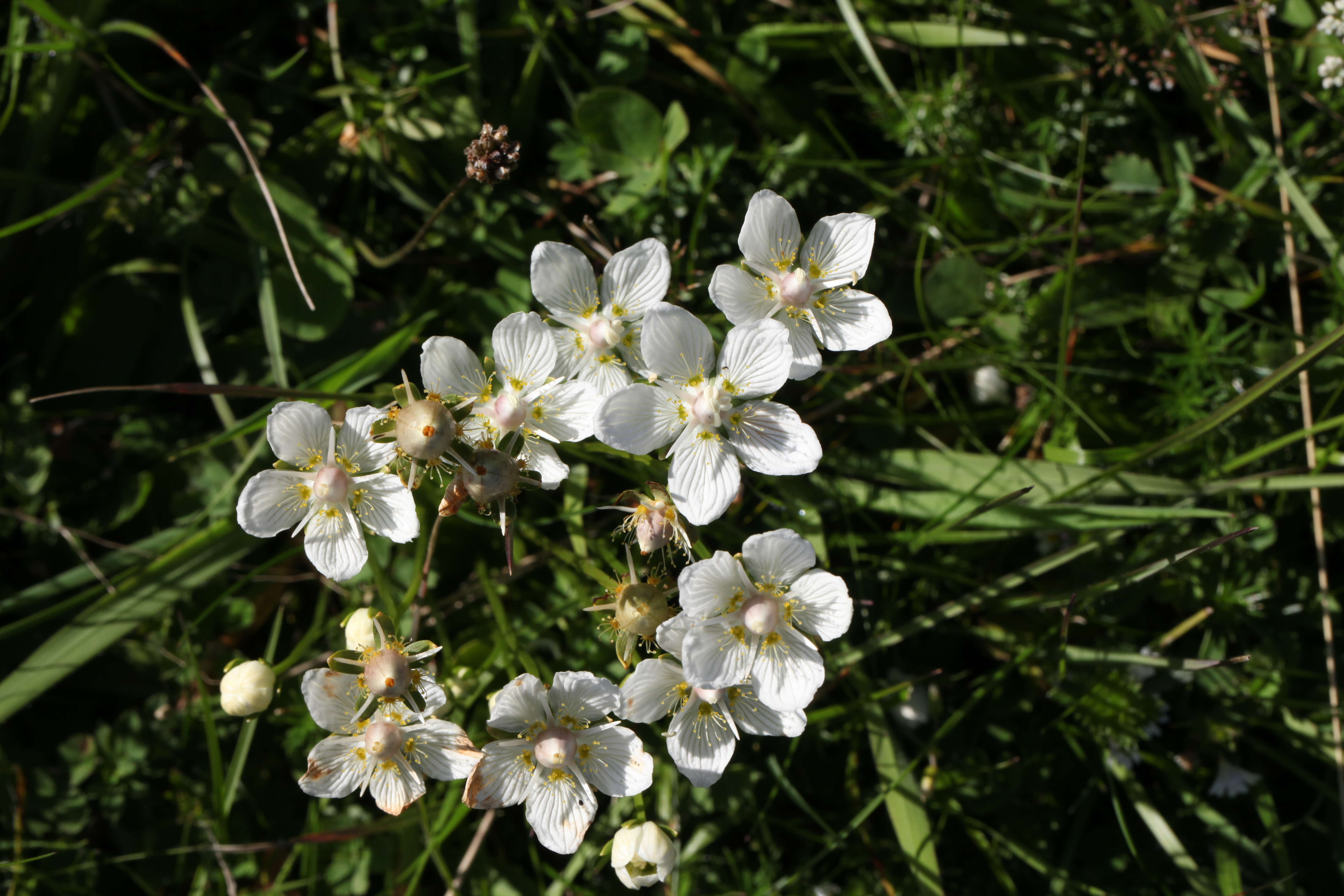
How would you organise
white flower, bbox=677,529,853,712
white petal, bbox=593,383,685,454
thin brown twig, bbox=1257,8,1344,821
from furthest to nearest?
thin brown twig, bbox=1257,8,1344,821 < white flower, bbox=677,529,853,712 < white petal, bbox=593,383,685,454

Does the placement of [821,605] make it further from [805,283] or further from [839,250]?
[839,250]

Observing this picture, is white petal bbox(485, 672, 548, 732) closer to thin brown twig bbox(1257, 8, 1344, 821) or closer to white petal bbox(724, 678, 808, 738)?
white petal bbox(724, 678, 808, 738)

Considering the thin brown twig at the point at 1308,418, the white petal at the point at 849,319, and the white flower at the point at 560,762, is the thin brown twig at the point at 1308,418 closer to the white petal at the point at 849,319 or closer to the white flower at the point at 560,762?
the white petal at the point at 849,319

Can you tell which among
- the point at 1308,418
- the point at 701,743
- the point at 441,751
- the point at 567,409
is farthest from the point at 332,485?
the point at 1308,418

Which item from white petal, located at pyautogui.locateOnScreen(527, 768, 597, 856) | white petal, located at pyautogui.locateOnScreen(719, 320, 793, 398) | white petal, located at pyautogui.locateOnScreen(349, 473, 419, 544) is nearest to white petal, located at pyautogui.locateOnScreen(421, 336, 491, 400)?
white petal, located at pyautogui.locateOnScreen(349, 473, 419, 544)

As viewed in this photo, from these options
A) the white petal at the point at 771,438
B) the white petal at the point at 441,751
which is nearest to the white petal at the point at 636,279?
the white petal at the point at 771,438

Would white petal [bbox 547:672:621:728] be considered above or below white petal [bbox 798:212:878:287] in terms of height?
below
